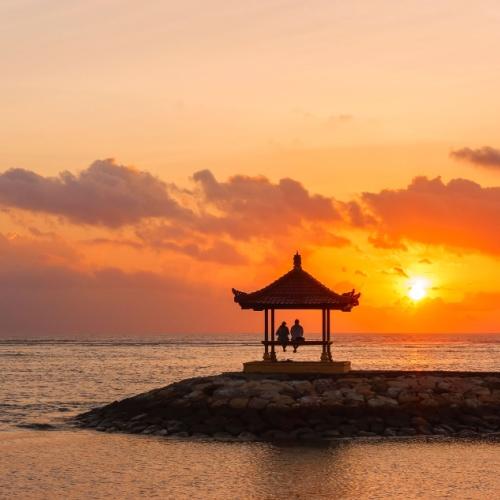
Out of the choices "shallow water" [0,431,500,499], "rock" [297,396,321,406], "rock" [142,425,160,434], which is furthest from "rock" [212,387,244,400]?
"shallow water" [0,431,500,499]

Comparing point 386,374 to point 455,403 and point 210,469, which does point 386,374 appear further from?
point 210,469

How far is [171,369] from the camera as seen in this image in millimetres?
94125

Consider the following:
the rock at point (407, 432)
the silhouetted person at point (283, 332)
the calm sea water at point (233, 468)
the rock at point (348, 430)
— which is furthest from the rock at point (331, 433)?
the silhouetted person at point (283, 332)

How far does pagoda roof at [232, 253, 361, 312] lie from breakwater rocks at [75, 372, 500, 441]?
320 centimetres

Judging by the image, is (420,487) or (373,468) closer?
(420,487)

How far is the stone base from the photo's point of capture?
135ft

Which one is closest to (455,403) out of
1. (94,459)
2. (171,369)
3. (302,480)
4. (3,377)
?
(302,480)

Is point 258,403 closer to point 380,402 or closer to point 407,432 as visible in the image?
point 380,402

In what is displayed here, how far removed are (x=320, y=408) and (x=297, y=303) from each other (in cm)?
597

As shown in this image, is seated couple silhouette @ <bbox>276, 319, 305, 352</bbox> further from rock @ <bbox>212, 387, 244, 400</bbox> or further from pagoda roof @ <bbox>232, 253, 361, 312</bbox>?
rock @ <bbox>212, 387, 244, 400</bbox>

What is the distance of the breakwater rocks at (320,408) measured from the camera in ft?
119

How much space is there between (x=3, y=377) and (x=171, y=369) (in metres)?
19.3

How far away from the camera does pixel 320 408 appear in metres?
37.1

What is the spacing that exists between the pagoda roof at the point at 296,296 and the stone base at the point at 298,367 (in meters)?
2.45
